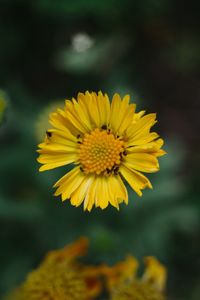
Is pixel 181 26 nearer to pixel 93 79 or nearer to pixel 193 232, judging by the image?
pixel 93 79

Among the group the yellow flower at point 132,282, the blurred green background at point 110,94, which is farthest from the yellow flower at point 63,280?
the blurred green background at point 110,94

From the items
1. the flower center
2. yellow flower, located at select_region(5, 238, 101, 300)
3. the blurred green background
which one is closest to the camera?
the flower center

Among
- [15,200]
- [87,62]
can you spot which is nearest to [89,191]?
[15,200]

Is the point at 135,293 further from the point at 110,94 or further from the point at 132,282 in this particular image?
the point at 110,94

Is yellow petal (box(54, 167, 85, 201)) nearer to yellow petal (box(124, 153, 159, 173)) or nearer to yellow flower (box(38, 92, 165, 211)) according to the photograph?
yellow flower (box(38, 92, 165, 211))

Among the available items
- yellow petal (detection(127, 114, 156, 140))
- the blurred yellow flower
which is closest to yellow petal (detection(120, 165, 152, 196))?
yellow petal (detection(127, 114, 156, 140))

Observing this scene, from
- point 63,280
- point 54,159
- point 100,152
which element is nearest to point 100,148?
point 100,152

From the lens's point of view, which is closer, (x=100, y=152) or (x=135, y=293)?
(x=100, y=152)
